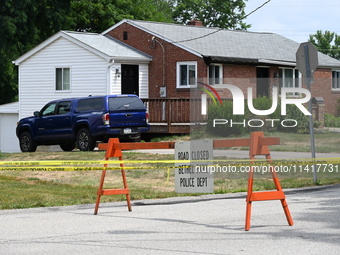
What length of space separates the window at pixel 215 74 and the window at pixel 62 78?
706 cm

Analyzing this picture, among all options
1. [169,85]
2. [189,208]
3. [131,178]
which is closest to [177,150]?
[189,208]

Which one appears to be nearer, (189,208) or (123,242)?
(123,242)

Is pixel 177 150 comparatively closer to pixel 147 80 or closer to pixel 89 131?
pixel 89 131

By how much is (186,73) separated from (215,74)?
1375 millimetres

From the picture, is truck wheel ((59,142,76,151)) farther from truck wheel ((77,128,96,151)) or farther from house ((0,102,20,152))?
house ((0,102,20,152))

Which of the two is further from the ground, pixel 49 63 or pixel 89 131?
pixel 49 63

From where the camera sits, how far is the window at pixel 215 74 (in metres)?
38.4

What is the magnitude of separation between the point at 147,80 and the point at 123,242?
3009 cm

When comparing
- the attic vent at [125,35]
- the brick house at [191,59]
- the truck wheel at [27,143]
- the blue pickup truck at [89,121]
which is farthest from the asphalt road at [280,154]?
the attic vent at [125,35]

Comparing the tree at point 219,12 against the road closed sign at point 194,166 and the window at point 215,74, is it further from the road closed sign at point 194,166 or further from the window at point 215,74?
the road closed sign at point 194,166

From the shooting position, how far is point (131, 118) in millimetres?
29062

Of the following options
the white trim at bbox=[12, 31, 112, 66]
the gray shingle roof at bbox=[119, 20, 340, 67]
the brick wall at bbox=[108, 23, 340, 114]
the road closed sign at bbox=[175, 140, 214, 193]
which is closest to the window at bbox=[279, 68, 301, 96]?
the gray shingle roof at bbox=[119, 20, 340, 67]

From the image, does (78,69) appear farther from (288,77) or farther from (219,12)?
(219,12)

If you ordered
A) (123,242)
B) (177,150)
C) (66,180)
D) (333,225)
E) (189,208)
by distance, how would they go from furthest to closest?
1. (66,180)
2. (189,208)
3. (177,150)
4. (333,225)
5. (123,242)
